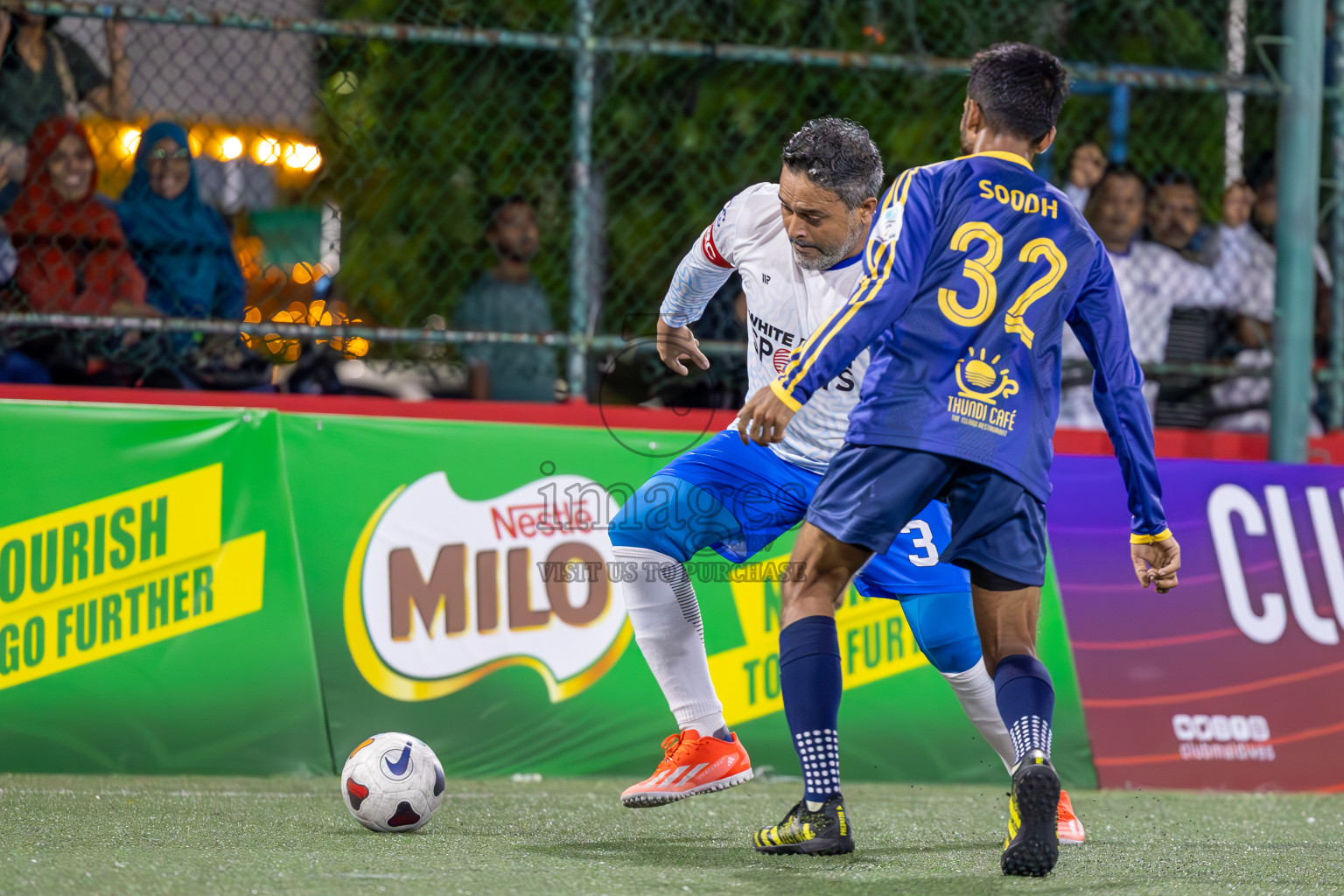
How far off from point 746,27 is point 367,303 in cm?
214

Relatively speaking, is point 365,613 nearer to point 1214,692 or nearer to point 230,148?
point 230,148

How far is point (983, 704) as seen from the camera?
4.47 m

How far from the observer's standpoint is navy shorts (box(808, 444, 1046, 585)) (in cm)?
355

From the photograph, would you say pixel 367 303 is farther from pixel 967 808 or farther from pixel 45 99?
pixel 967 808

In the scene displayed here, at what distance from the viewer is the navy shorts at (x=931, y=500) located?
140 inches

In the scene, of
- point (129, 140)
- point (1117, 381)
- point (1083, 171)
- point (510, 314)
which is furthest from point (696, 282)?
point (1083, 171)

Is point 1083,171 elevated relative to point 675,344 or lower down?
elevated

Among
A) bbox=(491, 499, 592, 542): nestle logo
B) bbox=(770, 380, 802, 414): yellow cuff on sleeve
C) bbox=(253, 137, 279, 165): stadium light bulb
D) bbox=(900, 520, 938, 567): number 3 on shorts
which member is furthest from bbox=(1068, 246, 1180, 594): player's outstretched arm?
bbox=(253, 137, 279, 165): stadium light bulb

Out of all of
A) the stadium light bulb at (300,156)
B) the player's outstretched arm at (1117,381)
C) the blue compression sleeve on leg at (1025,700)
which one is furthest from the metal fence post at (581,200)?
the blue compression sleeve on leg at (1025,700)

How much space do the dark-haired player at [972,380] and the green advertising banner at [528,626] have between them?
208 centimetres

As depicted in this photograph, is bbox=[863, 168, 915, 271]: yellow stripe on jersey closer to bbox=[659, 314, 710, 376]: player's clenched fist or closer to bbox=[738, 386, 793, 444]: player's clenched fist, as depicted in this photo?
bbox=[738, 386, 793, 444]: player's clenched fist

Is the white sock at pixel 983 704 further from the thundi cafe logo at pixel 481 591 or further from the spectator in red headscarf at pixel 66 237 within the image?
the spectator in red headscarf at pixel 66 237

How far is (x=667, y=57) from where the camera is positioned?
22.5 ft

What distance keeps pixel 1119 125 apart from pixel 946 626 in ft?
12.8
